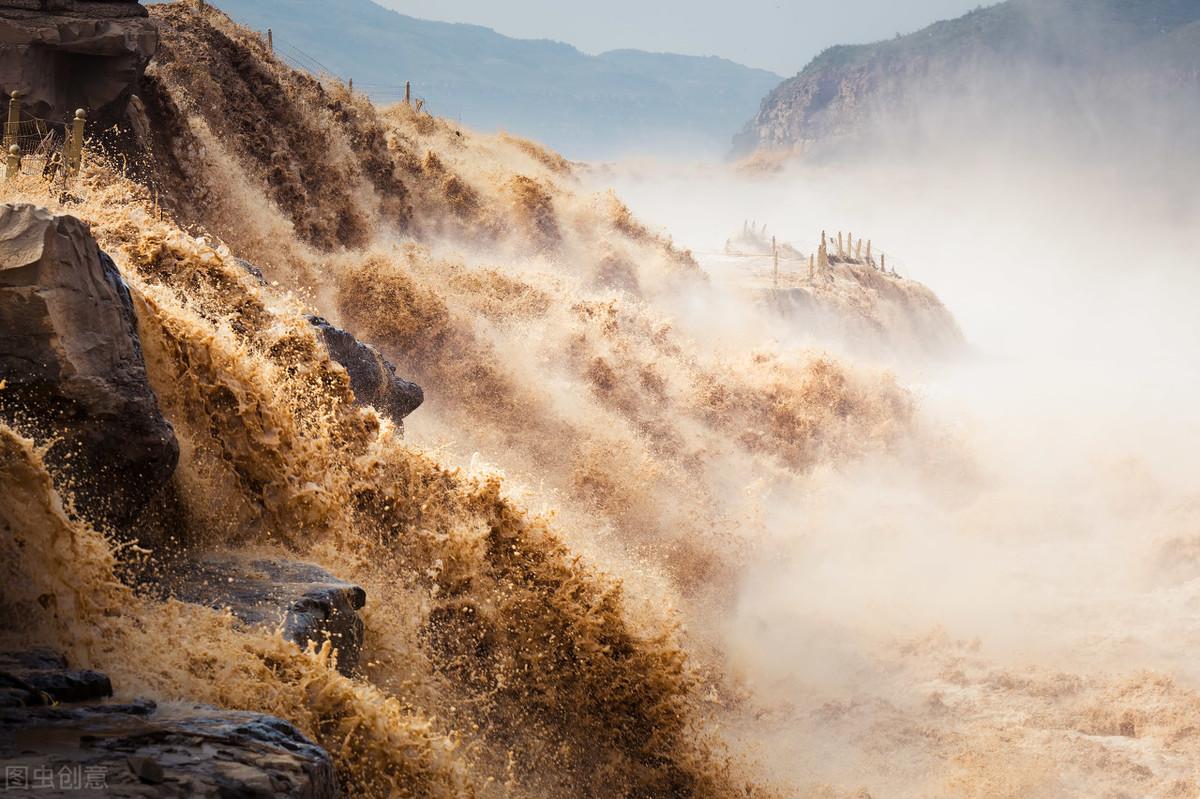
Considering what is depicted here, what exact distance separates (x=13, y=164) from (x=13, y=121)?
1.33 metres

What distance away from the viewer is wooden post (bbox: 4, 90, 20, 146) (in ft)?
33.3

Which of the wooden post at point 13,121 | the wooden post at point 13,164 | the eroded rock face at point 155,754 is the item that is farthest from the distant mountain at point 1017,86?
the eroded rock face at point 155,754

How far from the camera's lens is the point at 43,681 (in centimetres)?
418

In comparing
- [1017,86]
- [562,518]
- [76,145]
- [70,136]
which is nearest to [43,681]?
[76,145]

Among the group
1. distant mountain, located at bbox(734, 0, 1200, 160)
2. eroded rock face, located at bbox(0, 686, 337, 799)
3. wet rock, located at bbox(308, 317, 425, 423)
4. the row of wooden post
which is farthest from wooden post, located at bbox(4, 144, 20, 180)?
distant mountain, located at bbox(734, 0, 1200, 160)

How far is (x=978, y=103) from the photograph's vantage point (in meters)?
137

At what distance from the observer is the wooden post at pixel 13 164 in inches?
364

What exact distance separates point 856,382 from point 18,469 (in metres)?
16.3

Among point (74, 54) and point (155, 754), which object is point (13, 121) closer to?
point (74, 54)

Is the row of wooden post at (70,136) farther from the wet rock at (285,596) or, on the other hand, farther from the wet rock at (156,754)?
the wet rock at (156,754)

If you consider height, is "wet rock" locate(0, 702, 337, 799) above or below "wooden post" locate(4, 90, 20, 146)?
below

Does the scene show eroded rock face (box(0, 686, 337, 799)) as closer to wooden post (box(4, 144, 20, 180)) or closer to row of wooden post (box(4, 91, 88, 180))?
wooden post (box(4, 144, 20, 180))

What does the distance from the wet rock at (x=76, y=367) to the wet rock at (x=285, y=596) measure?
1.91ft

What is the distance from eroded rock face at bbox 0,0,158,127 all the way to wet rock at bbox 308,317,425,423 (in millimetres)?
4537
